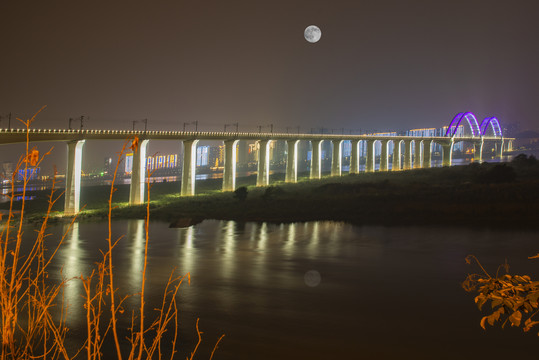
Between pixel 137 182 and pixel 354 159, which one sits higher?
pixel 354 159

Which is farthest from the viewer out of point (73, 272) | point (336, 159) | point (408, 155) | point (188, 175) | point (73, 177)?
point (408, 155)

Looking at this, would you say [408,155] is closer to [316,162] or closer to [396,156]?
[396,156]

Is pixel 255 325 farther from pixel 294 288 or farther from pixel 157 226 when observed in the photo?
pixel 157 226

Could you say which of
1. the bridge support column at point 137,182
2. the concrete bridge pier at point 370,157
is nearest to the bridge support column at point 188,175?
the bridge support column at point 137,182

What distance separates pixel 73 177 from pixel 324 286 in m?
37.6

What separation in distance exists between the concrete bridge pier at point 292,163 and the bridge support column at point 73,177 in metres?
39.9

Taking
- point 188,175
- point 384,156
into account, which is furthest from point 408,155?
point 188,175

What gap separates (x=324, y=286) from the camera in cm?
2173

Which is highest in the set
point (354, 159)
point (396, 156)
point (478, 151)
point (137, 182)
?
point (478, 151)

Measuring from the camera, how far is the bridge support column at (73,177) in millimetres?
50594

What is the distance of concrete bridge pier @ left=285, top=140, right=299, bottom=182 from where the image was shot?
86.2 metres

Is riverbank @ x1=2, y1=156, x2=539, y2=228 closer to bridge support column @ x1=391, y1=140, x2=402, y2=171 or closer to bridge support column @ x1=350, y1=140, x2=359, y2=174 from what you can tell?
bridge support column @ x1=350, y1=140, x2=359, y2=174

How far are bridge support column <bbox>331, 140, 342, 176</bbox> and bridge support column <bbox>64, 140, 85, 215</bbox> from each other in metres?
55.0

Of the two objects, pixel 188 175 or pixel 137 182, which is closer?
pixel 137 182
